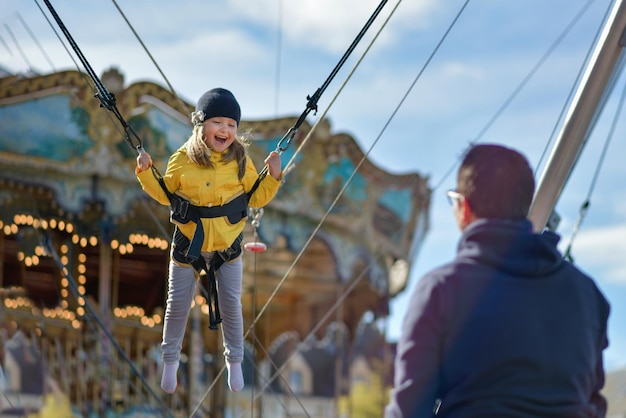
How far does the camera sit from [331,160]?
1188 centimetres

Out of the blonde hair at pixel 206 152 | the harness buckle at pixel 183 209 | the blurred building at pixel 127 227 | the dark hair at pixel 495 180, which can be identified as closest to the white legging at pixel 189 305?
the harness buckle at pixel 183 209

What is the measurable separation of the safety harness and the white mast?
891 millimetres

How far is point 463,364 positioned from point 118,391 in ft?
32.6

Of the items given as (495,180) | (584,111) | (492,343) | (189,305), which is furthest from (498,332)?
(584,111)

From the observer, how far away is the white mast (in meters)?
3.08

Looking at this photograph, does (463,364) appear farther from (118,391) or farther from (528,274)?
(118,391)

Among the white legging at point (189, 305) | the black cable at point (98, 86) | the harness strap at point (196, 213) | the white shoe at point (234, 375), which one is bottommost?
the white shoe at point (234, 375)

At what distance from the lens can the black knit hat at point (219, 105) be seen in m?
2.55

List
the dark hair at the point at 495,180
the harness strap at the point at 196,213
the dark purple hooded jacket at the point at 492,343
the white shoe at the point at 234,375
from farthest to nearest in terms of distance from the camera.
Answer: the white shoe at the point at 234,375 → the harness strap at the point at 196,213 → the dark hair at the point at 495,180 → the dark purple hooded jacket at the point at 492,343

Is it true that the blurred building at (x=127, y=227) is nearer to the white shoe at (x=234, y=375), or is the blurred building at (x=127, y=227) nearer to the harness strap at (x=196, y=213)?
the white shoe at (x=234, y=375)

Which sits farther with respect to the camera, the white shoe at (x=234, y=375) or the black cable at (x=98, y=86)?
the white shoe at (x=234, y=375)

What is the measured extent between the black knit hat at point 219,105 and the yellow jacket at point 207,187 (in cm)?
10

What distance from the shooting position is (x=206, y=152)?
258 centimetres

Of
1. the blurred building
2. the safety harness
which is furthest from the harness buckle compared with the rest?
the blurred building
